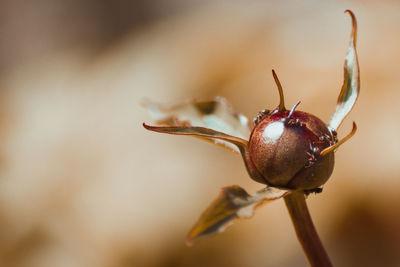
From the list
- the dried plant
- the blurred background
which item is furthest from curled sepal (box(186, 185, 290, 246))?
the blurred background

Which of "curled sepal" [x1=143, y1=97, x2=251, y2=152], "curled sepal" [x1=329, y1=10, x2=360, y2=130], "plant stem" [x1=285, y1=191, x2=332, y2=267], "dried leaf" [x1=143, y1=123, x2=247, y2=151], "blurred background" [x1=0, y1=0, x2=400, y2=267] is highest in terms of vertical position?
"blurred background" [x1=0, y1=0, x2=400, y2=267]

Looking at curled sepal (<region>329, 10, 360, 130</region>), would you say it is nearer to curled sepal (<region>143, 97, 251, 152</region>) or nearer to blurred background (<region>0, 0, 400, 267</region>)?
curled sepal (<region>143, 97, 251, 152</region>)

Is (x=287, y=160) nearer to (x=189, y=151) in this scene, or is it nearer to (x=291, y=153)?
(x=291, y=153)

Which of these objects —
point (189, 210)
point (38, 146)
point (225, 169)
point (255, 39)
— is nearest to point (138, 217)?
point (189, 210)

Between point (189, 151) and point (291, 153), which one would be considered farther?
point (189, 151)

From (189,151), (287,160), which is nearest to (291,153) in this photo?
(287,160)
